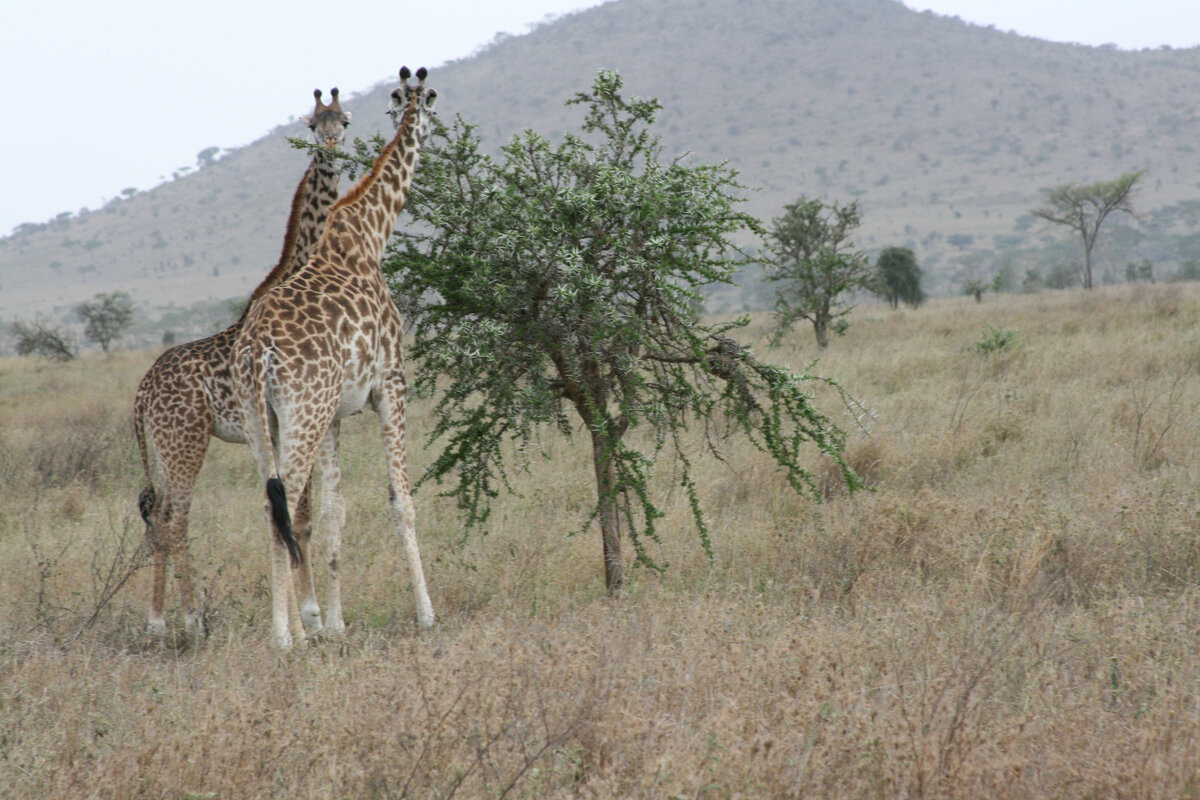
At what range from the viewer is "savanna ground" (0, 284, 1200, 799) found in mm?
3059

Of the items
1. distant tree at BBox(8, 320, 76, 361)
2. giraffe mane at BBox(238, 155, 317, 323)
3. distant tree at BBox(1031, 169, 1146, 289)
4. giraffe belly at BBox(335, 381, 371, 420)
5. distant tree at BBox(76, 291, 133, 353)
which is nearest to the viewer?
giraffe belly at BBox(335, 381, 371, 420)

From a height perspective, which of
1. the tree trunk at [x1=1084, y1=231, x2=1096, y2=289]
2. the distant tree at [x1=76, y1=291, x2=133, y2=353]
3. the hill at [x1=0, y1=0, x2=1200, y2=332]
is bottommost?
the tree trunk at [x1=1084, y1=231, x2=1096, y2=289]

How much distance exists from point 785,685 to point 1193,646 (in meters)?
1.91

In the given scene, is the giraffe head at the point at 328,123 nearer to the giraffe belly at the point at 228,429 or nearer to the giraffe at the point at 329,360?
the giraffe at the point at 329,360

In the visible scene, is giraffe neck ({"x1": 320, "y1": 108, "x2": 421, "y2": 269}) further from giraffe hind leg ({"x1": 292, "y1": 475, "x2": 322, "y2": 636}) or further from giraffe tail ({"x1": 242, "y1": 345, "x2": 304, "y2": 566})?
giraffe hind leg ({"x1": 292, "y1": 475, "x2": 322, "y2": 636})

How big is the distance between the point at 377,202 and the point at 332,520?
1878 millimetres

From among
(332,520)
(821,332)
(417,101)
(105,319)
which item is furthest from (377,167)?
(105,319)

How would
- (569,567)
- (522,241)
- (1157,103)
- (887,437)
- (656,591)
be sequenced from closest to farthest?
1. (522,241)
2. (656,591)
3. (569,567)
4. (887,437)
5. (1157,103)

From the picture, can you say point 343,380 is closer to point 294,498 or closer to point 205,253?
point 294,498

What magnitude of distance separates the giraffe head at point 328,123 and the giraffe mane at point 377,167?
472 mm

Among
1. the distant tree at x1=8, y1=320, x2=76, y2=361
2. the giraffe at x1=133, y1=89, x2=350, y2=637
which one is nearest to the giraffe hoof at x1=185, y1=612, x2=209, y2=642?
the giraffe at x1=133, y1=89, x2=350, y2=637

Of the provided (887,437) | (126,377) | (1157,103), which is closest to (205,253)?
(126,377)

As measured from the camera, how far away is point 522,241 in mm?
4871

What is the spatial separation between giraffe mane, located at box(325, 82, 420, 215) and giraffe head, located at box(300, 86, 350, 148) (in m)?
0.47
